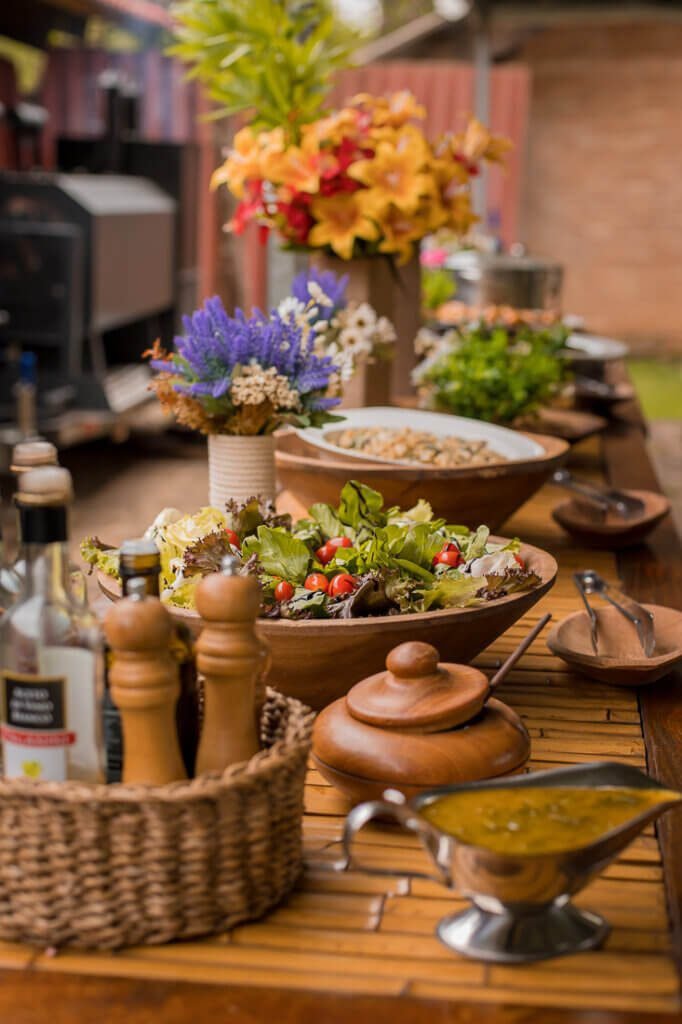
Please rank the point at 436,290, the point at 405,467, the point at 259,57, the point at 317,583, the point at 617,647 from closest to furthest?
1. the point at 317,583
2. the point at 617,647
3. the point at 405,467
4. the point at 259,57
5. the point at 436,290

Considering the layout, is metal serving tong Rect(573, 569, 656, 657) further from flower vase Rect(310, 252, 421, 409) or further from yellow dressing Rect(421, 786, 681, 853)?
flower vase Rect(310, 252, 421, 409)

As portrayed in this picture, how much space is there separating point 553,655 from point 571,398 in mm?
1941

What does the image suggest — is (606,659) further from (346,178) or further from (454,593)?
(346,178)

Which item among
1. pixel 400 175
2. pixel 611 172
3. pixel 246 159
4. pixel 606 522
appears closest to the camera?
pixel 606 522

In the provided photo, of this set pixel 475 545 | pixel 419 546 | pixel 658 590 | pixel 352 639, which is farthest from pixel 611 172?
pixel 352 639

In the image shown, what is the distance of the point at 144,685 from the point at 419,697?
0.32 metres

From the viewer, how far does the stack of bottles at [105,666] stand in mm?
1049

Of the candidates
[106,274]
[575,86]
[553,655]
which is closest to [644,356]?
[575,86]

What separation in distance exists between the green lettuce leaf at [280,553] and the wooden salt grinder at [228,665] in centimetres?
46

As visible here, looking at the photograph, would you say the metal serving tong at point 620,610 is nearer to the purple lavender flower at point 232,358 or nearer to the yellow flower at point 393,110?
the purple lavender flower at point 232,358

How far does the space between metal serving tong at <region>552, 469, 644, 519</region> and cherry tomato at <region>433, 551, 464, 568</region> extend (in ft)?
2.98

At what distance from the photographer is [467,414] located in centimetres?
307

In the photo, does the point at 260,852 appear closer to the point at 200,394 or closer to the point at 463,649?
the point at 463,649

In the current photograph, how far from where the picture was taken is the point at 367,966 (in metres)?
1.08
